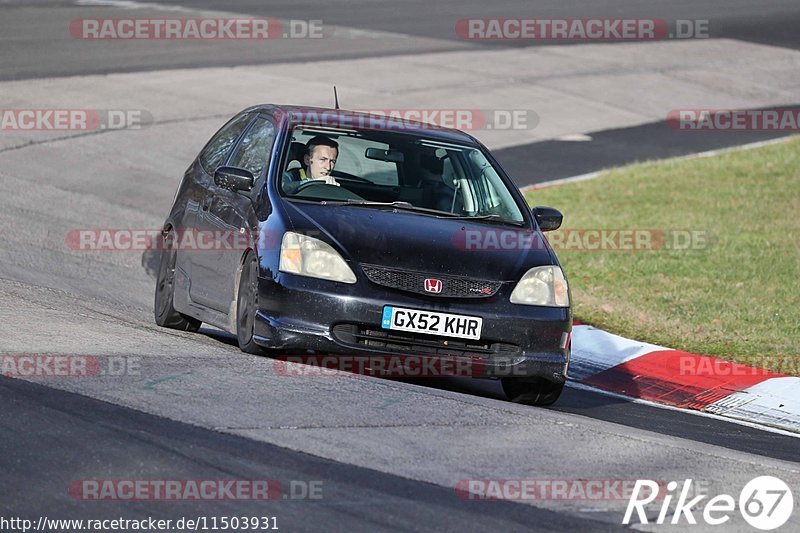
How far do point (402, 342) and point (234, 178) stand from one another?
1.61 m

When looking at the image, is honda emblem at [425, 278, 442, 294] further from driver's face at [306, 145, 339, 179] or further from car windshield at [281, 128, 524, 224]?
driver's face at [306, 145, 339, 179]

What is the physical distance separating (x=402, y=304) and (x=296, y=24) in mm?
21752

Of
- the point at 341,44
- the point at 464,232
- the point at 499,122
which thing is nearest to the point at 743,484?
the point at 464,232

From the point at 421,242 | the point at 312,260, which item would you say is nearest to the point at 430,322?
the point at 421,242

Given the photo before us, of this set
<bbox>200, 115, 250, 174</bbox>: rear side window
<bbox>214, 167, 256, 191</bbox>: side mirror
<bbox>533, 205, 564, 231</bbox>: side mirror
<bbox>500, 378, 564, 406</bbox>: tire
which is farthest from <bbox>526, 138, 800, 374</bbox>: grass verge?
<bbox>214, 167, 256, 191</bbox>: side mirror

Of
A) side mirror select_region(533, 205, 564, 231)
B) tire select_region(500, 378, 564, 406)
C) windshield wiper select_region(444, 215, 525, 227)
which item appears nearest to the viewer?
tire select_region(500, 378, 564, 406)

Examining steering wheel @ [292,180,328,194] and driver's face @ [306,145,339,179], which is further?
driver's face @ [306,145,339,179]

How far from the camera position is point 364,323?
820 centimetres

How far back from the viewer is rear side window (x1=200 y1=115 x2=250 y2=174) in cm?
1021

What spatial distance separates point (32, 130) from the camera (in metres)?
18.3

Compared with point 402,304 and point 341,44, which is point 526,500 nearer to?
point 402,304

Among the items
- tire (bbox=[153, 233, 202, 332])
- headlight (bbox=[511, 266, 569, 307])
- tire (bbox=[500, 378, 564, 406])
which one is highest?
headlight (bbox=[511, 266, 569, 307])

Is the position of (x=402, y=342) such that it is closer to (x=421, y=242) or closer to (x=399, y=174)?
(x=421, y=242)

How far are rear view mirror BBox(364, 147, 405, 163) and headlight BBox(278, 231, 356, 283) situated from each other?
1.20 meters
